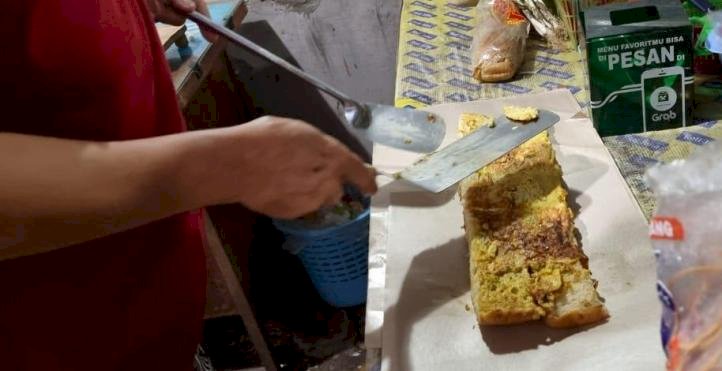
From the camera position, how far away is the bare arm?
1.91ft

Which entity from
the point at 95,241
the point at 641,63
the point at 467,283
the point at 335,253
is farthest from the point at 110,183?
the point at 335,253

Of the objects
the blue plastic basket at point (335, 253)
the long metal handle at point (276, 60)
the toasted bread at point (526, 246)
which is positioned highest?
the long metal handle at point (276, 60)

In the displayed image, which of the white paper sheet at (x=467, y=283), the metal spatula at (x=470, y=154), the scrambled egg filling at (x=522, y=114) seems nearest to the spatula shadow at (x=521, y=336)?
the white paper sheet at (x=467, y=283)

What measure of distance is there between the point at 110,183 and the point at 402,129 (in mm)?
469

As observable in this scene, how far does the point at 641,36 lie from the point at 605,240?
0.32 metres

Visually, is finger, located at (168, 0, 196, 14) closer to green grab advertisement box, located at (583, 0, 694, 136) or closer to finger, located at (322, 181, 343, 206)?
finger, located at (322, 181, 343, 206)

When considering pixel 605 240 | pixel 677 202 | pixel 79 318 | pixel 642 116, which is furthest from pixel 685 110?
pixel 79 318

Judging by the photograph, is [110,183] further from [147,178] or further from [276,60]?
[276,60]

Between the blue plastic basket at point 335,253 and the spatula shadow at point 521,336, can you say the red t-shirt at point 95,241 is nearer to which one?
the spatula shadow at point 521,336

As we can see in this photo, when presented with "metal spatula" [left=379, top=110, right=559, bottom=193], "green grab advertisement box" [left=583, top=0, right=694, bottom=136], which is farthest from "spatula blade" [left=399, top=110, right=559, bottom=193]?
"green grab advertisement box" [left=583, top=0, right=694, bottom=136]

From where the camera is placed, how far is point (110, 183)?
0.61 meters

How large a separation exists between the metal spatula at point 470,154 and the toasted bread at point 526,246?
0.05m

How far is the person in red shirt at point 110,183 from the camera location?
1.97 ft

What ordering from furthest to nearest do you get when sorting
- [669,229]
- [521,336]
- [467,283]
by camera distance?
1. [467,283]
2. [521,336]
3. [669,229]
